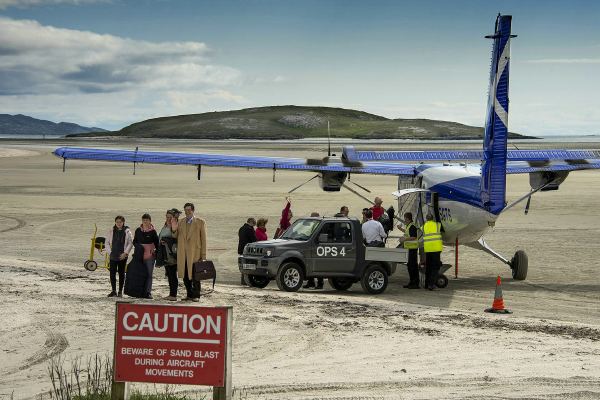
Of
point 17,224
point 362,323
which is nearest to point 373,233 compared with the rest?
point 362,323

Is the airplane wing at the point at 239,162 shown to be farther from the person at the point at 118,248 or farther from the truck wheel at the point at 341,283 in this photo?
the person at the point at 118,248

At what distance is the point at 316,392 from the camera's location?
11531mm

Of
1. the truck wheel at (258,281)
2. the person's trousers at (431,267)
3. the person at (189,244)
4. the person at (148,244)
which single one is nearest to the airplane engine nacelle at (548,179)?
the person's trousers at (431,267)

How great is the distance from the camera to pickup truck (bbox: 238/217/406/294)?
20547 millimetres

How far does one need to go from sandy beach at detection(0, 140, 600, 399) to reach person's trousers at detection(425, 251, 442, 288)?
32 cm

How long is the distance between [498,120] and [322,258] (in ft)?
16.2

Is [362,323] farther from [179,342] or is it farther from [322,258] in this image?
[179,342]

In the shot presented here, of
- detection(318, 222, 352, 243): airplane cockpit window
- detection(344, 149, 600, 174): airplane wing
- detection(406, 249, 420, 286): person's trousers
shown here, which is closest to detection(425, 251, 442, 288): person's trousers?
detection(406, 249, 420, 286): person's trousers

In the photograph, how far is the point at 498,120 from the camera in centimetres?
2120

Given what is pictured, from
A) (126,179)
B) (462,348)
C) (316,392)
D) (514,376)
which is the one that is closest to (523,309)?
(462,348)

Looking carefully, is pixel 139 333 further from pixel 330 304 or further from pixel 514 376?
pixel 330 304

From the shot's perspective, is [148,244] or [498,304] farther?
[498,304]

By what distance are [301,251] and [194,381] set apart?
37.9 feet

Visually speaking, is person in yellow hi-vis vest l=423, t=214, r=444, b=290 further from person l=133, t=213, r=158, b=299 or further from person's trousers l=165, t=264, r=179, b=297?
person l=133, t=213, r=158, b=299
